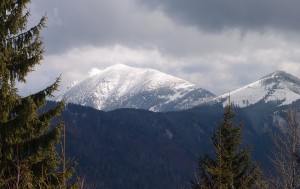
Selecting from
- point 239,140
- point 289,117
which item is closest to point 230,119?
point 239,140

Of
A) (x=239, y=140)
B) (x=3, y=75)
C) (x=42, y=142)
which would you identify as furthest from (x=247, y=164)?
(x=3, y=75)

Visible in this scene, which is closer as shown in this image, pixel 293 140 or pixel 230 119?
pixel 293 140

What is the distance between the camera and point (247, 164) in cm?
2581

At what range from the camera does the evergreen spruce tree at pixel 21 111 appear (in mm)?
15828

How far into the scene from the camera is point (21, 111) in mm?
15992

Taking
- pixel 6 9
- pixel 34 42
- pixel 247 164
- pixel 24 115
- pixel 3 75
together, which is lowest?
pixel 247 164

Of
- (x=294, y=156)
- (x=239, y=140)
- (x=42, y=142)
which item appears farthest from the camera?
(x=239, y=140)

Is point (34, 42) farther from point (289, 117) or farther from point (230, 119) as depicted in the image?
point (230, 119)

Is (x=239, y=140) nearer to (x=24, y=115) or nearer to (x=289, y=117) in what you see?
(x=289, y=117)

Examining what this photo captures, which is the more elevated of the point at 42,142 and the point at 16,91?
the point at 16,91

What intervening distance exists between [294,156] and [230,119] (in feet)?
24.7

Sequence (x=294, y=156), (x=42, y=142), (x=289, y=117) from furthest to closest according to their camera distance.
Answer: (x=289, y=117) → (x=294, y=156) → (x=42, y=142)

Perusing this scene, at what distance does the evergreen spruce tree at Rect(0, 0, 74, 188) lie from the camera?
623 inches

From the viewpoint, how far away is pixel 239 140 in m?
25.7
